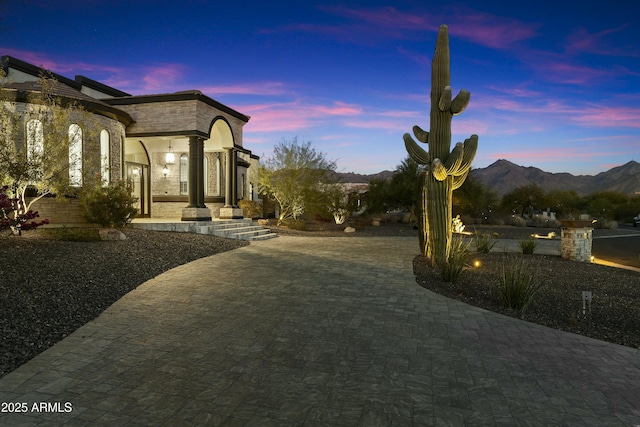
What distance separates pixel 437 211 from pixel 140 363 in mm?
7485

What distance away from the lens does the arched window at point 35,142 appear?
8977mm

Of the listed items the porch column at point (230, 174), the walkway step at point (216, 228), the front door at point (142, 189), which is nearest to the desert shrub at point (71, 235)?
the walkway step at point (216, 228)

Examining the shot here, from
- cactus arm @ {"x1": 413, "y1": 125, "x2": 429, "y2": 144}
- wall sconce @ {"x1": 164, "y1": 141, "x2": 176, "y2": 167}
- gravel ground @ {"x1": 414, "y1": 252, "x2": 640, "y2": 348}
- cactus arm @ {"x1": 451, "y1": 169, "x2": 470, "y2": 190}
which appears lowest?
gravel ground @ {"x1": 414, "y1": 252, "x2": 640, "y2": 348}

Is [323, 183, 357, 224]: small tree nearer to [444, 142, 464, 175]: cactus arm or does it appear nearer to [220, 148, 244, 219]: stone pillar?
[220, 148, 244, 219]: stone pillar

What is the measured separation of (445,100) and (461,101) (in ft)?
1.25

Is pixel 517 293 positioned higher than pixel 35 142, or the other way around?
pixel 35 142

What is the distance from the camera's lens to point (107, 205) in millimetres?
10898

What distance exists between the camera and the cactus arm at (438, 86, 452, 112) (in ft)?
28.7

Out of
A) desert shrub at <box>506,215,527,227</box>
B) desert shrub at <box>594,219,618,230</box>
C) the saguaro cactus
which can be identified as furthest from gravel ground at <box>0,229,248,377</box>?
desert shrub at <box>594,219,618,230</box>

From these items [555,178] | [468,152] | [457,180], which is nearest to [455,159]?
[468,152]

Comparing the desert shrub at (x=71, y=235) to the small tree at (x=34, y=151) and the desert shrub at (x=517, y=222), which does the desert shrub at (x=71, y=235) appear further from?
the desert shrub at (x=517, y=222)

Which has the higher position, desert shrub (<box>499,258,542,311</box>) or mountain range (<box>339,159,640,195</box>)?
mountain range (<box>339,159,640,195</box>)

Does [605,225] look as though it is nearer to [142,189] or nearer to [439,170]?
[439,170]

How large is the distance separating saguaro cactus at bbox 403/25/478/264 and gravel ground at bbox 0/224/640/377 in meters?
0.96
